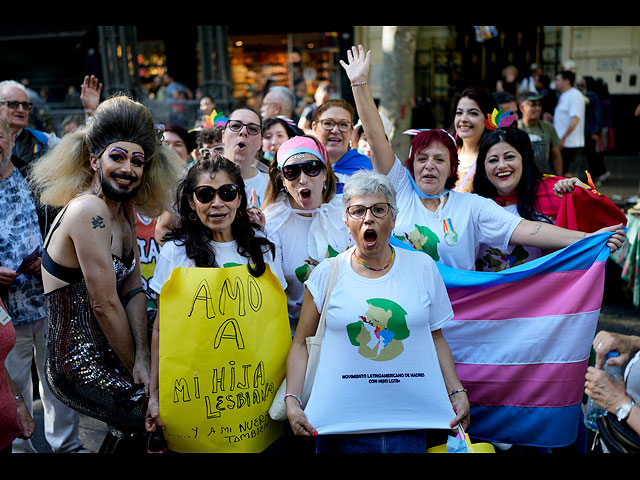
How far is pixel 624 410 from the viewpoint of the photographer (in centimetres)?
255

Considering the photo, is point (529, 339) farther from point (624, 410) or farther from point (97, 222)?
point (97, 222)

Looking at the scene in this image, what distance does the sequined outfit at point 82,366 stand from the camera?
2.84 meters

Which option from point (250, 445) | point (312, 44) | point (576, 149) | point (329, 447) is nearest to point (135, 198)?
point (250, 445)

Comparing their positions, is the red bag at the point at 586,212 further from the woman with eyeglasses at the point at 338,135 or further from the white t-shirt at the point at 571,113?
the white t-shirt at the point at 571,113

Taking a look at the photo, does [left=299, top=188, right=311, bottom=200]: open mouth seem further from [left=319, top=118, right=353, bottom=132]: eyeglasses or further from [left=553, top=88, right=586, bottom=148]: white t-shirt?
[left=553, top=88, right=586, bottom=148]: white t-shirt

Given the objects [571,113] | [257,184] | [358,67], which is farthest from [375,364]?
[571,113]

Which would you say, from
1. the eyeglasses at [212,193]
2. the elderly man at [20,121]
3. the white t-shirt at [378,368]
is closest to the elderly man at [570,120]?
the elderly man at [20,121]

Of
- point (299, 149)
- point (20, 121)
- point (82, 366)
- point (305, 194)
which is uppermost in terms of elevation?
point (20, 121)

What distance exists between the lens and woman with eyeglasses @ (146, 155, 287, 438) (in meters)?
2.92

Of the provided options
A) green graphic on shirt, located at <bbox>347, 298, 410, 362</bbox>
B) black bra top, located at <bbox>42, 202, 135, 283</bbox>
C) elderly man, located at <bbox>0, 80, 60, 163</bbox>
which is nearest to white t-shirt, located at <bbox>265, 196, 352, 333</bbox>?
green graphic on shirt, located at <bbox>347, 298, 410, 362</bbox>

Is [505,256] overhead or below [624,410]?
overhead

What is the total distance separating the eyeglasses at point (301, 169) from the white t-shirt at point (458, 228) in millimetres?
612

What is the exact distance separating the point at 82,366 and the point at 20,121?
3.33 m

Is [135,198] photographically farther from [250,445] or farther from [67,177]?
[250,445]
